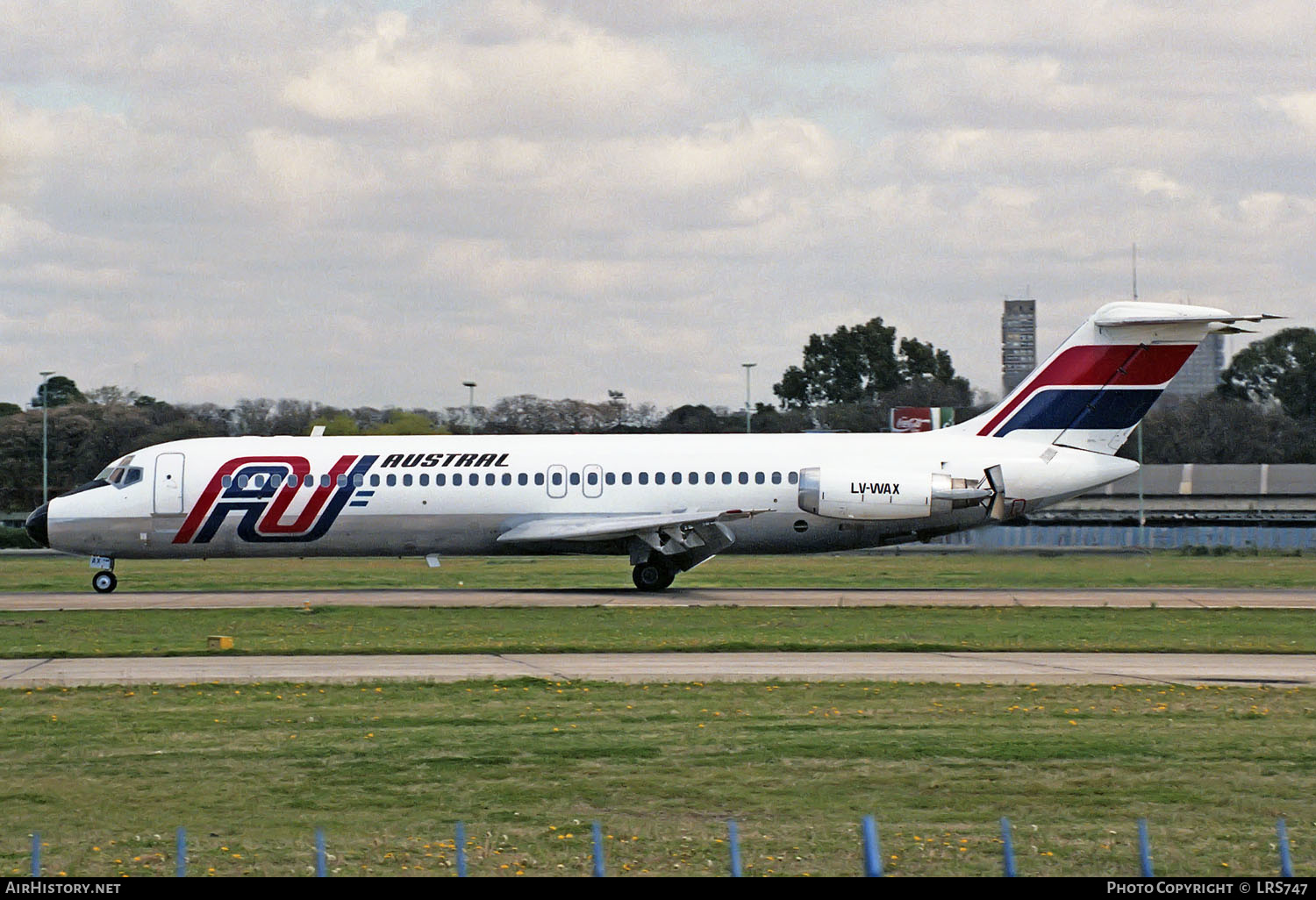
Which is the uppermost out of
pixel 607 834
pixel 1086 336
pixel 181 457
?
pixel 1086 336

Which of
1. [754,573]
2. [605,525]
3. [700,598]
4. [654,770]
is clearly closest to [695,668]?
[654,770]

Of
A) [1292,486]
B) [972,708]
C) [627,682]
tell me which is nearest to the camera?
[972,708]

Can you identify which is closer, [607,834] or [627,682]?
[607,834]

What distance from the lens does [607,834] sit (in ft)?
41.2

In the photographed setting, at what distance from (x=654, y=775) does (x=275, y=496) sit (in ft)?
82.5

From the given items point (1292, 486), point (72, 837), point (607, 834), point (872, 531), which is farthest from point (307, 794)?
point (1292, 486)

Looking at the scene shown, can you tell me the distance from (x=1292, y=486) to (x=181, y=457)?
71.7 meters

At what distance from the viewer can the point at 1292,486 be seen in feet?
296

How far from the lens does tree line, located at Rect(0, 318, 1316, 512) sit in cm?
8750

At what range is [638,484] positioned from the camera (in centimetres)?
3806

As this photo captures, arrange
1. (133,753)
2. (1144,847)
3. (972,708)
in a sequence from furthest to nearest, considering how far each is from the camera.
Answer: (972,708)
(133,753)
(1144,847)

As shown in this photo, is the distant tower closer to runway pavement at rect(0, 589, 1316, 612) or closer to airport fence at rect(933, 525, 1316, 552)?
airport fence at rect(933, 525, 1316, 552)

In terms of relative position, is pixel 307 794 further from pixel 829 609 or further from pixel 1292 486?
pixel 1292 486

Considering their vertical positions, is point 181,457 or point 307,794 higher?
point 181,457
